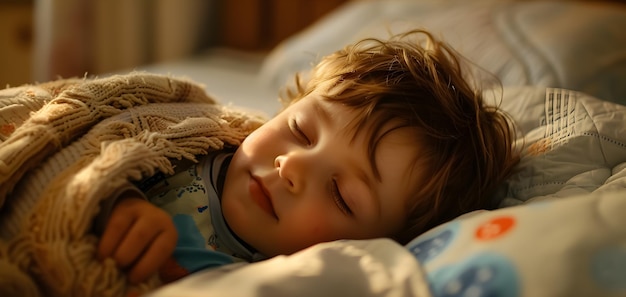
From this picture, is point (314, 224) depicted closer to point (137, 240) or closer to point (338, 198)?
point (338, 198)

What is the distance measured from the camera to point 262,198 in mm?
775

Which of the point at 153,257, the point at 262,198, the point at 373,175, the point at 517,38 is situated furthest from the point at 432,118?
the point at 517,38

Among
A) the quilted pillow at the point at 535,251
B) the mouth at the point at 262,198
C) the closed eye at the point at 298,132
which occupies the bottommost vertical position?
the mouth at the point at 262,198

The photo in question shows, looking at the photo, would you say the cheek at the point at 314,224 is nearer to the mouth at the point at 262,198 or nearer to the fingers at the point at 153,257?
the mouth at the point at 262,198

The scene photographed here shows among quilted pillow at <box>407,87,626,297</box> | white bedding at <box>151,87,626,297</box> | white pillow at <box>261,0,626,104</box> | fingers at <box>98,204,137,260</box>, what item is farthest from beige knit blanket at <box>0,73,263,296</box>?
white pillow at <box>261,0,626,104</box>

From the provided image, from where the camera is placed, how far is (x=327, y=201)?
768 mm

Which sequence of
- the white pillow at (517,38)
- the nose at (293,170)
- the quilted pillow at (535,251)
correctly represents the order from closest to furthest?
the quilted pillow at (535,251) < the nose at (293,170) < the white pillow at (517,38)

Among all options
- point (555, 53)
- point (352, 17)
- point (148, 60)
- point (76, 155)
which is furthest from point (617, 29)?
point (148, 60)

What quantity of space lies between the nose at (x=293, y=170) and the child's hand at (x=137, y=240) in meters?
0.16

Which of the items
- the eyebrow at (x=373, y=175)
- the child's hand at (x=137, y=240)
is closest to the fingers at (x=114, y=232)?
the child's hand at (x=137, y=240)

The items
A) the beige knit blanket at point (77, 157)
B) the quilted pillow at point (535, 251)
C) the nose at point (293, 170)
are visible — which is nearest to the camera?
the quilted pillow at point (535, 251)

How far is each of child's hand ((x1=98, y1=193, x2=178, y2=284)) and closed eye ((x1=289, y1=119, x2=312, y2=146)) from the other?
0.74ft

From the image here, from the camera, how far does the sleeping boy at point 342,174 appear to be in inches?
30.0

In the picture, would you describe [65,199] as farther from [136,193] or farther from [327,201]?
[327,201]
